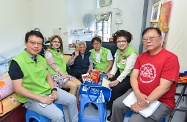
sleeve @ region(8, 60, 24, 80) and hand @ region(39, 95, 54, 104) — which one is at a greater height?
sleeve @ region(8, 60, 24, 80)

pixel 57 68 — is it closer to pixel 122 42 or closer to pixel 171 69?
pixel 122 42

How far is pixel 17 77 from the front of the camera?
130 centimetres

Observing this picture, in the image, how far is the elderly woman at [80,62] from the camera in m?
2.32

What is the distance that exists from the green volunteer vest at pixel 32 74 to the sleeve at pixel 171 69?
4.00 ft

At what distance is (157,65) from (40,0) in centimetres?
288

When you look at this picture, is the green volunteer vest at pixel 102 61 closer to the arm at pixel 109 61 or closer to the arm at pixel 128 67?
the arm at pixel 109 61

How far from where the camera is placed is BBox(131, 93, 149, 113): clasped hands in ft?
4.19

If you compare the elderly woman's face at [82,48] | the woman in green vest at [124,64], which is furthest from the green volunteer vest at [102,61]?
the woman in green vest at [124,64]

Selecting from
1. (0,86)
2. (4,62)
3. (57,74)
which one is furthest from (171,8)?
(4,62)

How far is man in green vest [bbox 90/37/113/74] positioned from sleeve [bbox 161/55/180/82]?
1.13 meters

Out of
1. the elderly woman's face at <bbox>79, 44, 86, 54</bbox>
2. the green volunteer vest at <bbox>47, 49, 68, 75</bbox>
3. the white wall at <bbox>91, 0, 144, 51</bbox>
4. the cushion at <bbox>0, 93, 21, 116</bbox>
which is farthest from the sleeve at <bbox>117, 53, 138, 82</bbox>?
the cushion at <bbox>0, 93, 21, 116</bbox>

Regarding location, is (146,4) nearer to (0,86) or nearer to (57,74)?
(57,74)

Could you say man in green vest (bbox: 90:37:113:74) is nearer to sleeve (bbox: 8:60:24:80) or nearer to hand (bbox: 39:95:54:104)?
hand (bbox: 39:95:54:104)

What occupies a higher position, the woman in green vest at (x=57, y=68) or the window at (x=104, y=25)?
the window at (x=104, y=25)
